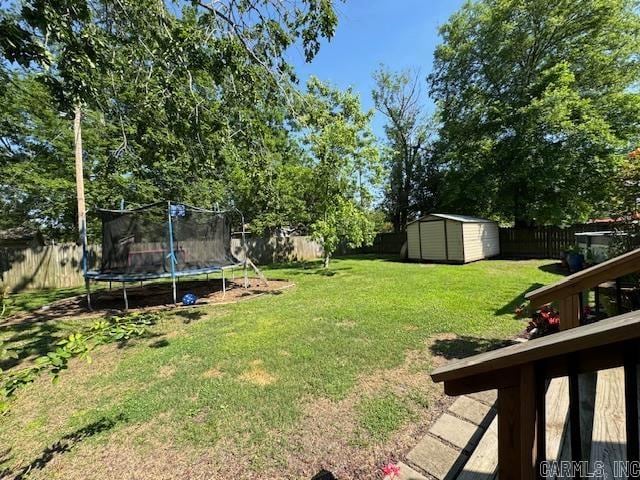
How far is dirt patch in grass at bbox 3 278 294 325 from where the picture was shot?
6.07m

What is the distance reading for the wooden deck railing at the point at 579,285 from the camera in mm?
1871

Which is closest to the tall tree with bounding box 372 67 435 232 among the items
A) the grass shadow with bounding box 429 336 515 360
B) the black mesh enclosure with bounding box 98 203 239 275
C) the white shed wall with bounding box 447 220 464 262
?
the white shed wall with bounding box 447 220 464 262

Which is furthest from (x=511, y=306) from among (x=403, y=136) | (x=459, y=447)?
(x=403, y=136)

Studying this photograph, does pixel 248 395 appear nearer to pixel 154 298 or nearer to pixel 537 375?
pixel 537 375

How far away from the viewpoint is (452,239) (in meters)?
12.2

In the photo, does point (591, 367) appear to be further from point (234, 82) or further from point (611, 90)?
point (611, 90)

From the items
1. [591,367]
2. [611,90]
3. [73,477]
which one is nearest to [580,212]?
[611,90]

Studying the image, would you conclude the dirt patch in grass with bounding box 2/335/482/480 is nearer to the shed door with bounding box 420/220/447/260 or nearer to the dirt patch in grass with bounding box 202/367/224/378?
the dirt patch in grass with bounding box 202/367/224/378

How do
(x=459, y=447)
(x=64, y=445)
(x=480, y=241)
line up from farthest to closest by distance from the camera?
1. (x=480, y=241)
2. (x=64, y=445)
3. (x=459, y=447)

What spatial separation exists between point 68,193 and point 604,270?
1447 centimetres

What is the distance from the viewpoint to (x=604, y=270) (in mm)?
1993

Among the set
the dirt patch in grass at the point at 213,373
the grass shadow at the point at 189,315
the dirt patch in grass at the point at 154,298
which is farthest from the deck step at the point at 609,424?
the dirt patch in grass at the point at 154,298

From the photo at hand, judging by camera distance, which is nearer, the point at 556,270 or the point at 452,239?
the point at 556,270

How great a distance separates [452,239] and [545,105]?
6855mm
